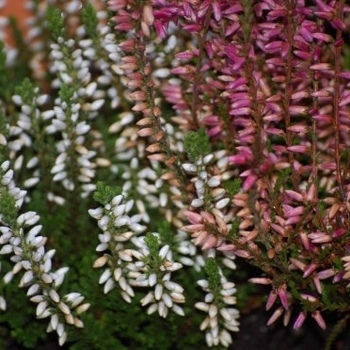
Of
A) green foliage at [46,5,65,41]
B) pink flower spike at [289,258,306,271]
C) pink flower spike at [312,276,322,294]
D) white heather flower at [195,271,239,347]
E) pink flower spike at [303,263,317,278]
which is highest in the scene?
green foliage at [46,5,65,41]

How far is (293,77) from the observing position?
5.74 ft

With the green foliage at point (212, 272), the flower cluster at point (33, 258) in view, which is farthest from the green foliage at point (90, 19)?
the green foliage at point (212, 272)

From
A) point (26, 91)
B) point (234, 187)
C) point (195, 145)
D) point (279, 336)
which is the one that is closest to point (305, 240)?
point (234, 187)

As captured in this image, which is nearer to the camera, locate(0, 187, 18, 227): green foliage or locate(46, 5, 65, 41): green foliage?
locate(0, 187, 18, 227): green foliage

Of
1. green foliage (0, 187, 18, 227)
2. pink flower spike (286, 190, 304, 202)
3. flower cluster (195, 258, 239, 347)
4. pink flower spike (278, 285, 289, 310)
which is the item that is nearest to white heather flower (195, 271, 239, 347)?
flower cluster (195, 258, 239, 347)

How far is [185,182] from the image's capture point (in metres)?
1.95

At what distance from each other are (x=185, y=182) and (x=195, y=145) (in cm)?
25

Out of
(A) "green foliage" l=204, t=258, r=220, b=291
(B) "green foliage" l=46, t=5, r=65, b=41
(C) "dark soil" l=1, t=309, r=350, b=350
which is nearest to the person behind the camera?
(A) "green foliage" l=204, t=258, r=220, b=291

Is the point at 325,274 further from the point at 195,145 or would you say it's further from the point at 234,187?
the point at 195,145

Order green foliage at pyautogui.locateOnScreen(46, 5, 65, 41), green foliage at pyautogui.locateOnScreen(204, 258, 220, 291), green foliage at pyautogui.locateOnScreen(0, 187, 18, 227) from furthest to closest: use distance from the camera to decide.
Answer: green foliage at pyautogui.locateOnScreen(46, 5, 65, 41)
green foliage at pyautogui.locateOnScreen(204, 258, 220, 291)
green foliage at pyautogui.locateOnScreen(0, 187, 18, 227)

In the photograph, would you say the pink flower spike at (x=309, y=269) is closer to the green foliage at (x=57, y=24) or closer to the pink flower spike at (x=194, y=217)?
the pink flower spike at (x=194, y=217)

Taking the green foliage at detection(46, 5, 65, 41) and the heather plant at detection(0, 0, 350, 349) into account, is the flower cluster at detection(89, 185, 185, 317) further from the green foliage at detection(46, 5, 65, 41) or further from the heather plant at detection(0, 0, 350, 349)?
the green foliage at detection(46, 5, 65, 41)

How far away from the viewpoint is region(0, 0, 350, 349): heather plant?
1.72m

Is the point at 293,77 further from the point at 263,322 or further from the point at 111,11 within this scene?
the point at 263,322
